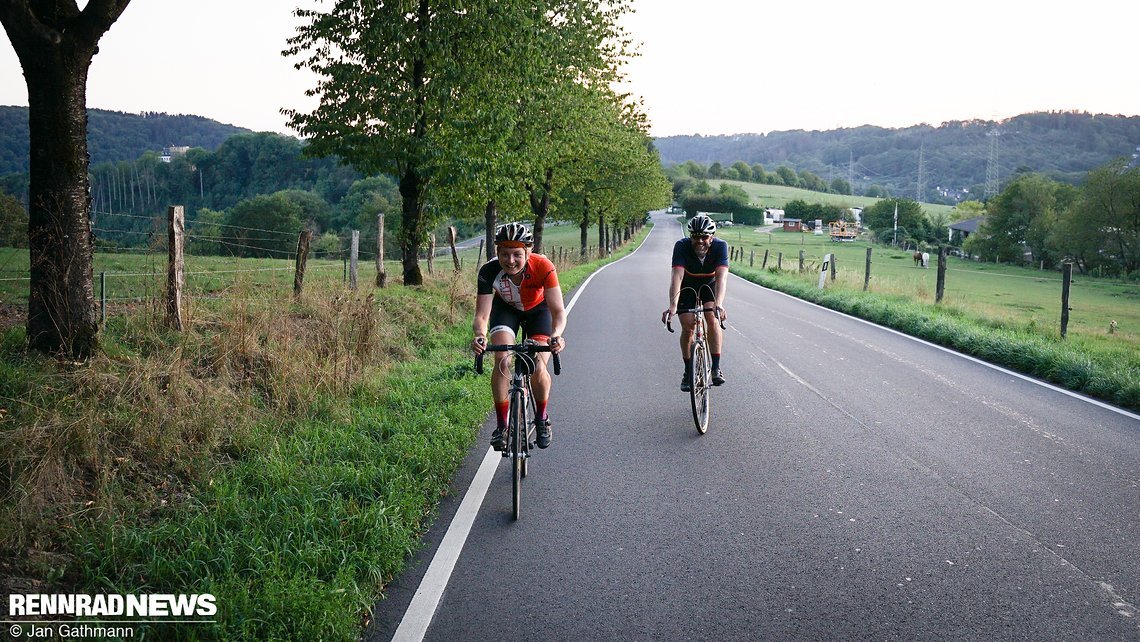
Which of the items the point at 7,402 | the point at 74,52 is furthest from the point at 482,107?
the point at 7,402

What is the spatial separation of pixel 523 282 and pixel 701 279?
8.80 feet

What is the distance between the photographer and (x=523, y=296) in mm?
5711

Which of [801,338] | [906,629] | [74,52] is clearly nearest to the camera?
[906,629]

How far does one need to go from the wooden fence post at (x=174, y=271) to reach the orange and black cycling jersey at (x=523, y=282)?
481 centimetres

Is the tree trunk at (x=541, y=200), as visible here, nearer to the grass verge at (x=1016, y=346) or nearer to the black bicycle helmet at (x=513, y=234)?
the grass verge at (x=1016, y=346)

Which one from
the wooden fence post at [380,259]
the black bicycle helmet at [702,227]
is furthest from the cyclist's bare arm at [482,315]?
the wooden fence post at [380,259]

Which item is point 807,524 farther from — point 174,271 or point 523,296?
point 174,271

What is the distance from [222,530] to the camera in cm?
430

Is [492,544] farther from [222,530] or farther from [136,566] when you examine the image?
[136,566]

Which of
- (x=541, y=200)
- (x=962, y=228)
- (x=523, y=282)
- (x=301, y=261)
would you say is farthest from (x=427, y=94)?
(x=962, y=228)

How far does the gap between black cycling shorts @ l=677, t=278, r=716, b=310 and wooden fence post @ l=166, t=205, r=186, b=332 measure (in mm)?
5729

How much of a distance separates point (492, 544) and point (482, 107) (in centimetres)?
1389

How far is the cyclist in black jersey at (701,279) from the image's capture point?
7539mm

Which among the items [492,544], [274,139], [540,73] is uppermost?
[274,139]
